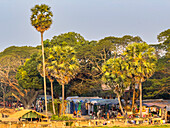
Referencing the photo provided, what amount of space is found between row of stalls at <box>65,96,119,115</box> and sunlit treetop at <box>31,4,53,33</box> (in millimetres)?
10729

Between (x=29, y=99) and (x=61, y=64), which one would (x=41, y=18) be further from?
(x=29, y=99)

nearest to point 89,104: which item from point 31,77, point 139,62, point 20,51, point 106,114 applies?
point 106,114

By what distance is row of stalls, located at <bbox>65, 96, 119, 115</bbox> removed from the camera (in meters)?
45.1

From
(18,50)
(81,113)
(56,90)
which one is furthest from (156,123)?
(18,50)

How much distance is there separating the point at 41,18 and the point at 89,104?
44.4ft

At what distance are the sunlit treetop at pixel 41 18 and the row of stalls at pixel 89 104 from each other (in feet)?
35.2

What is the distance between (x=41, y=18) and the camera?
43.7m

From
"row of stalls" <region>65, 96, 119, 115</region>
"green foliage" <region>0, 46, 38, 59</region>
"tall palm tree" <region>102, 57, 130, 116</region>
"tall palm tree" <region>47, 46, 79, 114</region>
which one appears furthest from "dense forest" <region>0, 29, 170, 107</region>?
"green foliage" <region>0, 46, 38, 59</region>

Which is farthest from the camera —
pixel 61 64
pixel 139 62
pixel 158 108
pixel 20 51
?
pixel 20 51

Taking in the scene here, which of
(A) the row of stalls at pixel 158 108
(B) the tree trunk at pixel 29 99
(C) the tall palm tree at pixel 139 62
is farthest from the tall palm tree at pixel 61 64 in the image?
(B) the tree trunk at pixel 29 99

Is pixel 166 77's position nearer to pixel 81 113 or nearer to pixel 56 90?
pixel 81 113

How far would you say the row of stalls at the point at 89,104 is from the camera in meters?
45.1

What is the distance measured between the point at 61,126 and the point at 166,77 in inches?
765

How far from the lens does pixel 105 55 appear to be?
53.7 m
